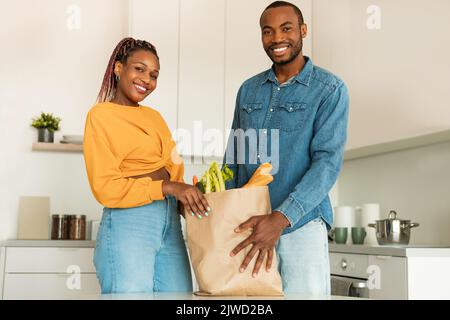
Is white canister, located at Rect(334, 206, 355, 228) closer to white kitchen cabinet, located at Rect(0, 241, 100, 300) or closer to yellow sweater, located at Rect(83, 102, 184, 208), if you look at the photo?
white kitchen cabinet, located at Rect(0, 241, 100, 300)

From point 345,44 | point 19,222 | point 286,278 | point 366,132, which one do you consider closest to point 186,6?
point 345,44

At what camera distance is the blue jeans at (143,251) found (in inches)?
51.3

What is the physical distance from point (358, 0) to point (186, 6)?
0.94m

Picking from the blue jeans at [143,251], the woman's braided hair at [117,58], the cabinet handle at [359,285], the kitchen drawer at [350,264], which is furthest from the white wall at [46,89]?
the blue jeans at [143,251]

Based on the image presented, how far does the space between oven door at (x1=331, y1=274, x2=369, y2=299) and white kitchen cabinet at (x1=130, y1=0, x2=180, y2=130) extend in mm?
1268

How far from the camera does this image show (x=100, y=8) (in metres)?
3.59

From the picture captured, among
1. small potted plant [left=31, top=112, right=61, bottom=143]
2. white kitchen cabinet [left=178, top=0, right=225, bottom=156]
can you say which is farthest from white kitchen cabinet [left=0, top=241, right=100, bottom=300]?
white kitchen cabinet [left=178, top=0, right=225, bottom=156]

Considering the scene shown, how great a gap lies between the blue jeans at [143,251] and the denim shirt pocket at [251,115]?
330 mm

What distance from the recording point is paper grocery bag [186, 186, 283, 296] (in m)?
1.15

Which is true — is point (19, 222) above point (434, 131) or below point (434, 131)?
below

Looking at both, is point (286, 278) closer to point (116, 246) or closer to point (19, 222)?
point (116, 246)

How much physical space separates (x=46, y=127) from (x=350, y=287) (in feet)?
6.31

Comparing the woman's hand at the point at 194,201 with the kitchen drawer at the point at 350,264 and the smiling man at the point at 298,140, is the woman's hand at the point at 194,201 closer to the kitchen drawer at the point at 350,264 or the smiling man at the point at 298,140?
the smiling man at the point at 298,140

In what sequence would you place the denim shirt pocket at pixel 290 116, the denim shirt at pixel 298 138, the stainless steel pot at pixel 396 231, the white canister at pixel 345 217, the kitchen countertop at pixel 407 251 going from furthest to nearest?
the white canister at pixel 345 217
the stainless steel pot at pixel 396 231
the kitchen countertop at pixel 407 251
the denim shirt pocket at pixel 290 116
the denim shirt at pixel 298 138
